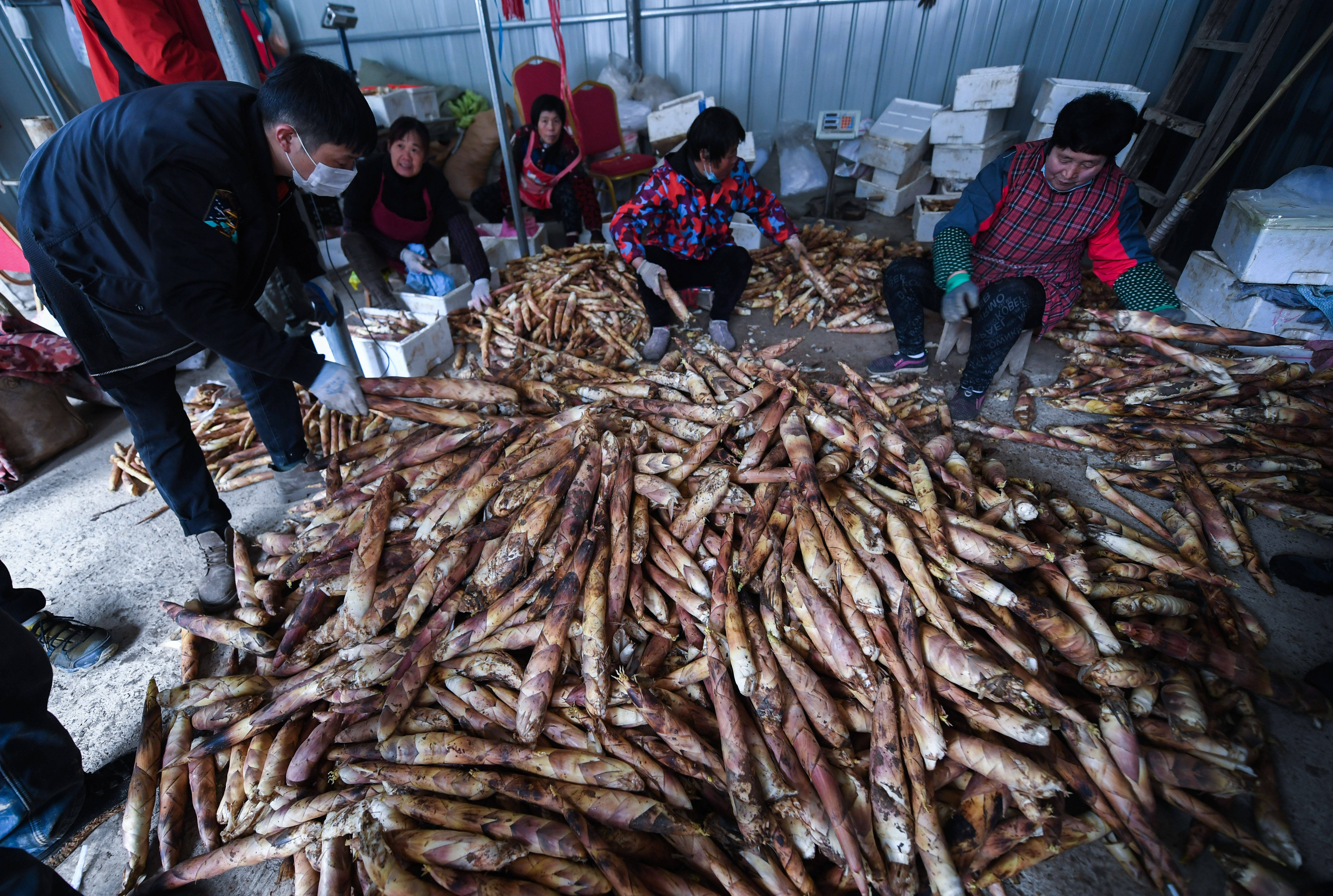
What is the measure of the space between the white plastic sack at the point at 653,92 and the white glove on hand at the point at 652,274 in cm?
449

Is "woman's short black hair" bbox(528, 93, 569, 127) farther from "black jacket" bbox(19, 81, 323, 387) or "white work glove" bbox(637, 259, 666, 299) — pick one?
"black jacket" bbox(19, 81, 323, 387)

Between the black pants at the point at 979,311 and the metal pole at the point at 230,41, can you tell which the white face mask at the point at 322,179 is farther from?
the black pants at the point at 979,311

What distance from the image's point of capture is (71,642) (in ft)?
8.02

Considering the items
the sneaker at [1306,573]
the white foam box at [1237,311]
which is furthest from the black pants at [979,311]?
the sneaker at [1306,573]

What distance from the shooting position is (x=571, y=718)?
1.96m

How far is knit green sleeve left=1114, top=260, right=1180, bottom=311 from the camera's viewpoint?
11.0ft

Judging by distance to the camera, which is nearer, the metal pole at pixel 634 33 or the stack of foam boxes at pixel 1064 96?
the stack of foam boxes at pixel 1064 96

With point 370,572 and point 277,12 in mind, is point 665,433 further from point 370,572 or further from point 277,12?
point 277,12

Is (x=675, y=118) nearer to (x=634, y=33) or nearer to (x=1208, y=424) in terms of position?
(x=634, y=33)

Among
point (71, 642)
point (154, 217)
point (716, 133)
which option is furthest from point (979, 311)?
point (71, 642)

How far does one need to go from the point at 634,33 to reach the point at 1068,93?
5156mm

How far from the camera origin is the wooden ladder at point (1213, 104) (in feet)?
14.1

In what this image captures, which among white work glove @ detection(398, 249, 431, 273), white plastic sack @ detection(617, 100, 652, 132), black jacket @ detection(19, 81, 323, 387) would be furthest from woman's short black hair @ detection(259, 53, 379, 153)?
white plastic sack @ detection(617, 100, 652, 132)

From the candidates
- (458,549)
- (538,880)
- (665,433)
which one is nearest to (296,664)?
(458,549)
